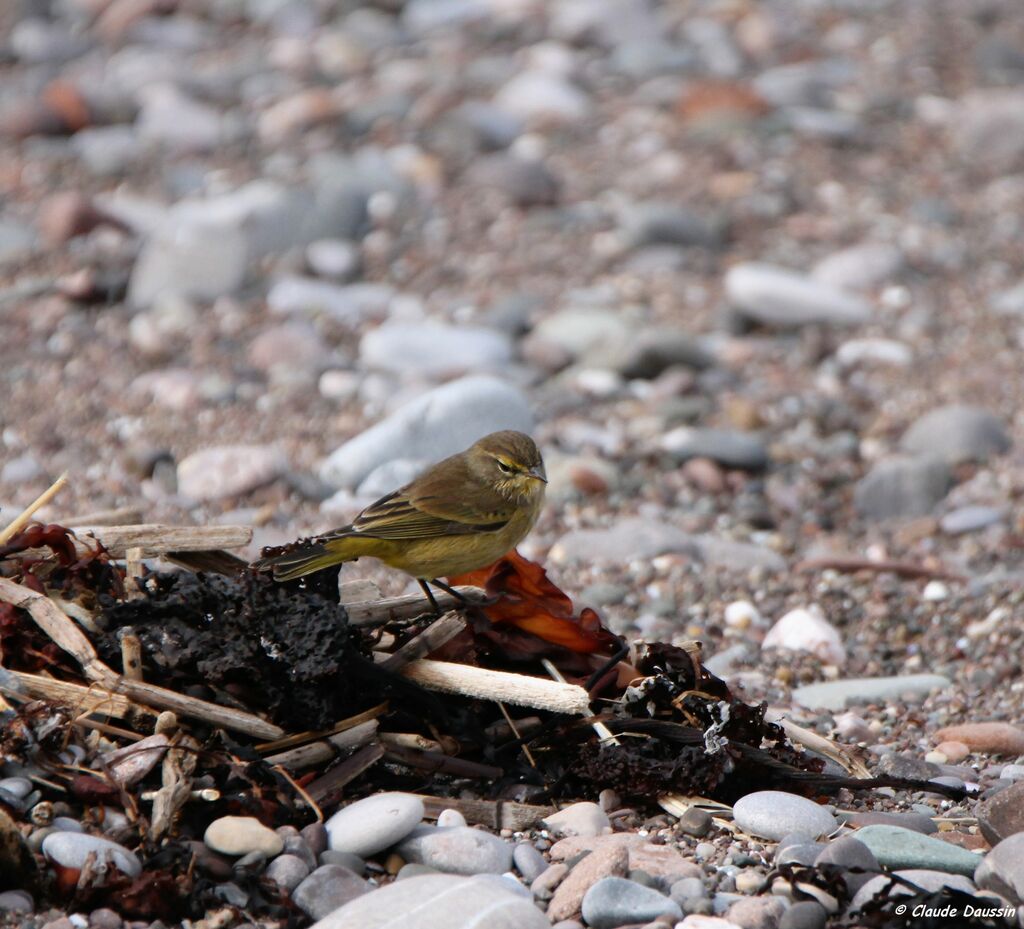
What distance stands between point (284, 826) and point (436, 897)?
23.3 inches

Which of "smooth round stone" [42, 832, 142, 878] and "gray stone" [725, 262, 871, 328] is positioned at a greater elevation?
"smooth round stone" [42, 832, 142, 878]

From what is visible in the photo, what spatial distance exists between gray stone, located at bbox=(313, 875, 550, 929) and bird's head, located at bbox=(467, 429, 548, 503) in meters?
2.27

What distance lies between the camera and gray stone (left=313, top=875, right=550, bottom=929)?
11.4ft

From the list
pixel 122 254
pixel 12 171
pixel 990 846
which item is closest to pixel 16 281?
pixel 122 254

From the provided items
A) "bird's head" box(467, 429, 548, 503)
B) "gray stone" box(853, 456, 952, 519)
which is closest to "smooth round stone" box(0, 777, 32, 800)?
"bird's head" box(467, 429, 548, 503)

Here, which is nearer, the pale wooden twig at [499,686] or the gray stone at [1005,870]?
the gray stone at [1005,870]

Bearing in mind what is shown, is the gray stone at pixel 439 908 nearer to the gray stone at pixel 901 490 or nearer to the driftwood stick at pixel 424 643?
the driftwood stick at pixel 424 643

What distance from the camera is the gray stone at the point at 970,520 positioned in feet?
25.0

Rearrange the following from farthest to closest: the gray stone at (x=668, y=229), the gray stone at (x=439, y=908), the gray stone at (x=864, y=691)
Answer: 1. the gray stone at (x=668, y=229)
2. the gray stone at (x=864, y=691)
3. the gray stone at (x=439, y=908)

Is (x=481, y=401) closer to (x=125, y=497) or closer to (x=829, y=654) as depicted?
(x=125, y=497)

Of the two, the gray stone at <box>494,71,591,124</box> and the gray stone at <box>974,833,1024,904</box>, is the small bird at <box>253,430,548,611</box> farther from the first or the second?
the gray stone at <box>494,71,591,124</box>

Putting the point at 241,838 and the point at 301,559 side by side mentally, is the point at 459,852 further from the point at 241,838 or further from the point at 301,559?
the point at 301,559

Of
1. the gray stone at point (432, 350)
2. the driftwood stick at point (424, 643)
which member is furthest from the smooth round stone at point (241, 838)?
the gray stone at point (432, 350)

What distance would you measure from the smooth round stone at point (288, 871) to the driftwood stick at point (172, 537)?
1.27 meters
